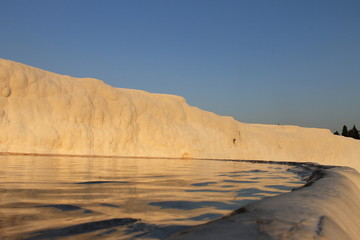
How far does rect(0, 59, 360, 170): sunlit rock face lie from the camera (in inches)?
1133

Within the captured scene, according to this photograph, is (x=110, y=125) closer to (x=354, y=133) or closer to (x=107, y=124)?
(x=107, y=124)

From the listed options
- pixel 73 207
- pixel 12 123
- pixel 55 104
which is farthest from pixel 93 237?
pixel 55 104

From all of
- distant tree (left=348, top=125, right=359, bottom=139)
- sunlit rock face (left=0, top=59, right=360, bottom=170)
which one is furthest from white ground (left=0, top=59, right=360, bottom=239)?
distant tree (left=348, top=125, right=359, bottom=139)

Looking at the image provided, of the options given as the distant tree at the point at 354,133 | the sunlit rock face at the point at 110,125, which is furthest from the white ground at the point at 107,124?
the distant tree at the point at 354,133

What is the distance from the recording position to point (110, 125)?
34281 millimetres

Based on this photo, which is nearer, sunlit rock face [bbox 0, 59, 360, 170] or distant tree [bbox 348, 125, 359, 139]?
sunlit rock face [bbox 0, 59, 360, 170]

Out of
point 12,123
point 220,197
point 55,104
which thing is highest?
point 55,104

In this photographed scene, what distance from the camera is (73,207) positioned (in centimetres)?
308

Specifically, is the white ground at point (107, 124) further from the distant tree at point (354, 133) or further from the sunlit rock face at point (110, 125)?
the distant tree at point (354, 133)

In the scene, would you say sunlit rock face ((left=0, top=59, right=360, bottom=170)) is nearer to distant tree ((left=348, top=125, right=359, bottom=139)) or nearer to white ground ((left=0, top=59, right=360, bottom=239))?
white ground ((left=0, top=59, right=360, bottom=239))

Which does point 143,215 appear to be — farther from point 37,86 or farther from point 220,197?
point 37,86

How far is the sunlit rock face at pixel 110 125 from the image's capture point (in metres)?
28.8

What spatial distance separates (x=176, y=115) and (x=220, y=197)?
120 ft

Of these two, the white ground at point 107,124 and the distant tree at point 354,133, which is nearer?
the white ground at point 107,124
